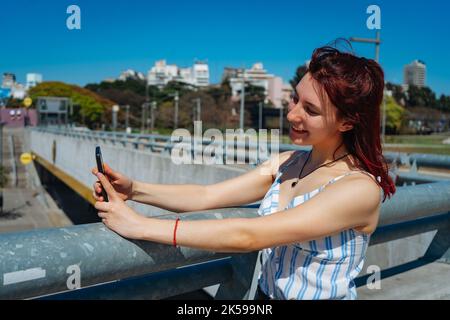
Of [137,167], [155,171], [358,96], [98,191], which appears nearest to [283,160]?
[358,96]

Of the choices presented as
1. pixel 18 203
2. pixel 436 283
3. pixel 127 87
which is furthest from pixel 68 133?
pixel 127 87

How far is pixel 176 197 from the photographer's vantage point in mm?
2428

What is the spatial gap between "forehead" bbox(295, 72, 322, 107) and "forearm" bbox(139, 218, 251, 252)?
0.53 metres

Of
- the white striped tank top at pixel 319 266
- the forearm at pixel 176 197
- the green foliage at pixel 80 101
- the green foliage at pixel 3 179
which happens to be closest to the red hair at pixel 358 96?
the white striped tank top at pixel 319 266

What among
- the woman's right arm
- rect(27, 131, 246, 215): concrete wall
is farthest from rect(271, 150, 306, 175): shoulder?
rect(27, 131, 246, 215): concrete wall

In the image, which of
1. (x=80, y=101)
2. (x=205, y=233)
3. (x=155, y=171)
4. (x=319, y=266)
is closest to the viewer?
(x=205, y=233)

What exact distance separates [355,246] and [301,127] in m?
0.49

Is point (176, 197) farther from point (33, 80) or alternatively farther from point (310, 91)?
point (33, 80)

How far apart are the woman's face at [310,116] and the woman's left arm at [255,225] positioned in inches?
10.7

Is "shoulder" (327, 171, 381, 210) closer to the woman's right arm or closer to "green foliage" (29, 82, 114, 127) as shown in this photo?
the woman's right arm

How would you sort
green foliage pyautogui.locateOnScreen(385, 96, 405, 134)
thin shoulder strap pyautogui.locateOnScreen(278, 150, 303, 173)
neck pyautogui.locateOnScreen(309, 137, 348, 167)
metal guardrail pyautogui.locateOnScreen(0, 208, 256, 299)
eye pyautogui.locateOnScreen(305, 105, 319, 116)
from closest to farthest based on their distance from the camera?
metal guardrail pyautogui.locateOnScreen(0, 208, 256, 299)
eye pyautogui.locateOnScreen(305, 105, 319, 116)
neck pyautogui.locateOnScreen(309, 137, 348, 167)
thin shoulder strap pyautogui.locateOnScreen(278, 150, 303, 173)
green foliage pyautogui.locateOnScreen(385, 96, 405, 134)

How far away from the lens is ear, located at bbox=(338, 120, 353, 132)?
74.9 inches

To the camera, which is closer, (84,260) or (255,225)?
(84,260)

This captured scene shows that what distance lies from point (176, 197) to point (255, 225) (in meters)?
0.80
